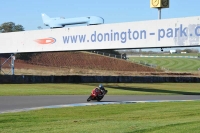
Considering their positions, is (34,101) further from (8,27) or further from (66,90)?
(8,27)

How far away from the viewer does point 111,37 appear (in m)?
31.5

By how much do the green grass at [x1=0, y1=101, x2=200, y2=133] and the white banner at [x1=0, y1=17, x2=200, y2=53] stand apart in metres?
9.47

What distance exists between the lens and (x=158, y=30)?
2877 centimetres

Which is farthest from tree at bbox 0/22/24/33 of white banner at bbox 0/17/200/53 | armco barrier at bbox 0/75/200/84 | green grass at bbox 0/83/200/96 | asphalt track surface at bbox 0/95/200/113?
asphalt track surface at bbox 0/95/200/113

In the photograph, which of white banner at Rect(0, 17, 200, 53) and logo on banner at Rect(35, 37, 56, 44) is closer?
white banner at Rect(0, 17, 200, 53)

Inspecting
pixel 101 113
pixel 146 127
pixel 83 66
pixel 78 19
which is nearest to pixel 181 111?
pixel 101 113

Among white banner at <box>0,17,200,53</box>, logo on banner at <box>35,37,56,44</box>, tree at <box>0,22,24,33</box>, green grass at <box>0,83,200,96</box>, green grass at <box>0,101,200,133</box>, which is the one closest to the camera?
green grass at <box>0,101,200,133</box>

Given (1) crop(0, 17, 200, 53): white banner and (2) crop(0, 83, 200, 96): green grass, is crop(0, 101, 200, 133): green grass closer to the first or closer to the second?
(1) crop(0, 17, 200, 53): white banner

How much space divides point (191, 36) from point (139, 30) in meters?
3.86

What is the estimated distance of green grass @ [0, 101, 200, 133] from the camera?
11777 millimetres

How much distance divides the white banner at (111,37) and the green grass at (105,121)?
9.47m

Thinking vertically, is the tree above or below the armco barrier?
above

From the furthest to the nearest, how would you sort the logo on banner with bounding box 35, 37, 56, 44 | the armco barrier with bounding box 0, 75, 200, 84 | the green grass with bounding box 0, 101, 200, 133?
the armco barrier with bounding box 0, 75, 200, 84, the logo on banner with bounding box 35, 37, 56, 44, the green grass with bounding box 0, 101, 200, 133

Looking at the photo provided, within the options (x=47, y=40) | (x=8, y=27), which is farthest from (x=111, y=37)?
(x=8, y=27)
